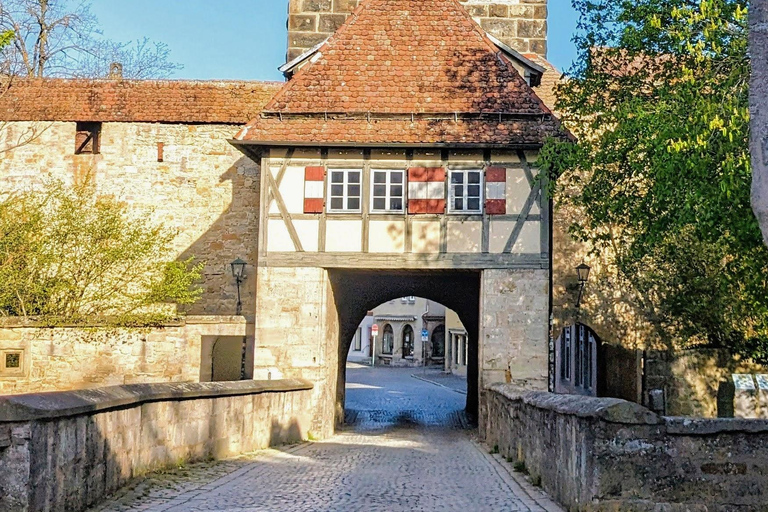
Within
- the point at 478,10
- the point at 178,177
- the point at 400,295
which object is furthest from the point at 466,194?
the point at 478,10

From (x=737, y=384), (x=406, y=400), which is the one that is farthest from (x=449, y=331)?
(x=737, y=384)

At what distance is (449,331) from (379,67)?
30719 millimetres

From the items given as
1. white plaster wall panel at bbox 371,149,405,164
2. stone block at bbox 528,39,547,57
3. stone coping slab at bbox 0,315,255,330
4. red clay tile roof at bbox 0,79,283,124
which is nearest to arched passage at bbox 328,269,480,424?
stone coping slab at bbox 0,315,255,330

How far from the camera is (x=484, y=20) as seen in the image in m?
24.5

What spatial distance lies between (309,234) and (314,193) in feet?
2.42

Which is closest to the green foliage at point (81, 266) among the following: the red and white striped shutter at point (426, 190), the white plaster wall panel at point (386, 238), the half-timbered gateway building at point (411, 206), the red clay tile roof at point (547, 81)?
→ the half-timbered gateway building at point (411, 206)

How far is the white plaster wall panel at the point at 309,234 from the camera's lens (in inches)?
675

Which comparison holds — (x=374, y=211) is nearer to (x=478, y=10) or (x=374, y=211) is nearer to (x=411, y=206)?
(x=411, y=206)

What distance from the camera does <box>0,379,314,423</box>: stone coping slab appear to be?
612 centimetres

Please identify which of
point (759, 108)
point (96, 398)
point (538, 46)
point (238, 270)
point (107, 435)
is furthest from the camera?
point (538, 46)

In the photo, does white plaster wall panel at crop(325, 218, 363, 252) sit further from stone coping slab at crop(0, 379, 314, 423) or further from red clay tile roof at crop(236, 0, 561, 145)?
stone coping slab at crop(0, 379, 314, 423)

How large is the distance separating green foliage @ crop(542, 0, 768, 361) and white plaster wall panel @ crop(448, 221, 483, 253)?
2.69 m

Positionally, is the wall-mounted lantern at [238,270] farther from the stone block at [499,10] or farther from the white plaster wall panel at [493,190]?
the stone block at [499,10]

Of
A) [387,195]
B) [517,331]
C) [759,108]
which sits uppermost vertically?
[387,195]
